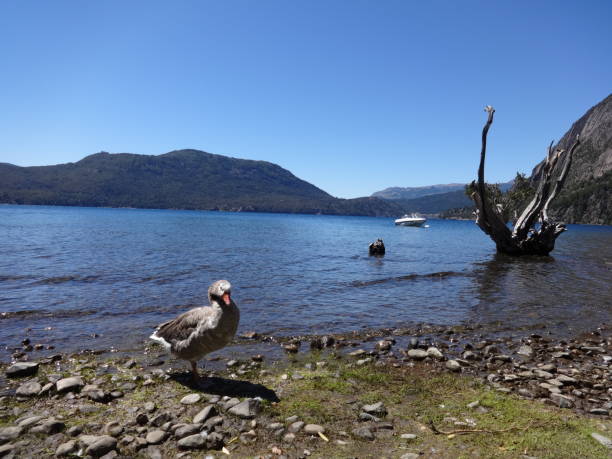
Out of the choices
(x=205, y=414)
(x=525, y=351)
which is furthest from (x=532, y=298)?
(x=205, y=414)

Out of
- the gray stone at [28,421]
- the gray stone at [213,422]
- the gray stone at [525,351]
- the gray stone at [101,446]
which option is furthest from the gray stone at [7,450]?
the gray stone at [525,351]

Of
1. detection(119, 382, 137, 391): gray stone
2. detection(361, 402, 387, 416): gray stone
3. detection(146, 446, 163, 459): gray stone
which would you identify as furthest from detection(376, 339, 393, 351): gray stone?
detection(146, 446, 163, 459): gray stone

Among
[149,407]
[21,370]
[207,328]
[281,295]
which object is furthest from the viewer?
[281,295]

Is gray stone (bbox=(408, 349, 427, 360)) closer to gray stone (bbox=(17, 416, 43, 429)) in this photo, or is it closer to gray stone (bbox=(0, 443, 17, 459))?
gray stone (bbox=(17, 416, 43, 429))

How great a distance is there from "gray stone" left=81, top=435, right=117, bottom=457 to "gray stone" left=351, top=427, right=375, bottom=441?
369 centimetres

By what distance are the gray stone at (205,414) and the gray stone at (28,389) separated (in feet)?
11.9

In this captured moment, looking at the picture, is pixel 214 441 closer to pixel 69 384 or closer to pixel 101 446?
pixel 101 446

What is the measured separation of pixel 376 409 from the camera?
6586 millimetres

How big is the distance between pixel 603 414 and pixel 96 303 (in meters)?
17.3

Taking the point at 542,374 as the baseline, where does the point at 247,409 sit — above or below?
above

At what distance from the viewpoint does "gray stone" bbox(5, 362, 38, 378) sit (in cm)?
820

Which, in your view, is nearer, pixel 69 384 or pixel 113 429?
pixel 113 429

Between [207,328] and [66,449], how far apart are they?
2.80 meters

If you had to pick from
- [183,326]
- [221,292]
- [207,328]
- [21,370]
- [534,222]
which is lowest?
[21,370]
